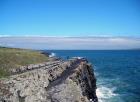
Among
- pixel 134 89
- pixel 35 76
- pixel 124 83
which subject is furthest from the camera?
pixel 124 83

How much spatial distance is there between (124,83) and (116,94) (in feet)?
57.8

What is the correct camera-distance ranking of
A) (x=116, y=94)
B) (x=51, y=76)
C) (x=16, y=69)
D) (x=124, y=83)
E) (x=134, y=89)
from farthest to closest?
(x=124, y=83), (x=134, y=89), (x=116, y=94), (x=16, y=69), (x=51, y=76)

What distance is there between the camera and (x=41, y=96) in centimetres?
3716

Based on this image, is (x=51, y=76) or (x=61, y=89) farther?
(x=51, y=76)

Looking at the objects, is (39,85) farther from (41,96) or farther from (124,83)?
(124,83)

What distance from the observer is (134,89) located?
7256 centimetres

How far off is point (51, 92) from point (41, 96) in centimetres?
252

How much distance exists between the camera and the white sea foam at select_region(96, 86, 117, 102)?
61.0 meters

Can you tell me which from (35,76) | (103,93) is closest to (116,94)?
(103,93)

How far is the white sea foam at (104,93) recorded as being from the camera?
200 feet

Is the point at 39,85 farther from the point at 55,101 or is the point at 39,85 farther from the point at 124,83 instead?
the point at 124,83

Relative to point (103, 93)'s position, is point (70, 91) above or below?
above

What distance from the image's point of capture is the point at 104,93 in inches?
2613

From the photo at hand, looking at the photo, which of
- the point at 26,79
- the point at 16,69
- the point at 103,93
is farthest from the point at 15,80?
the point at 103,93
